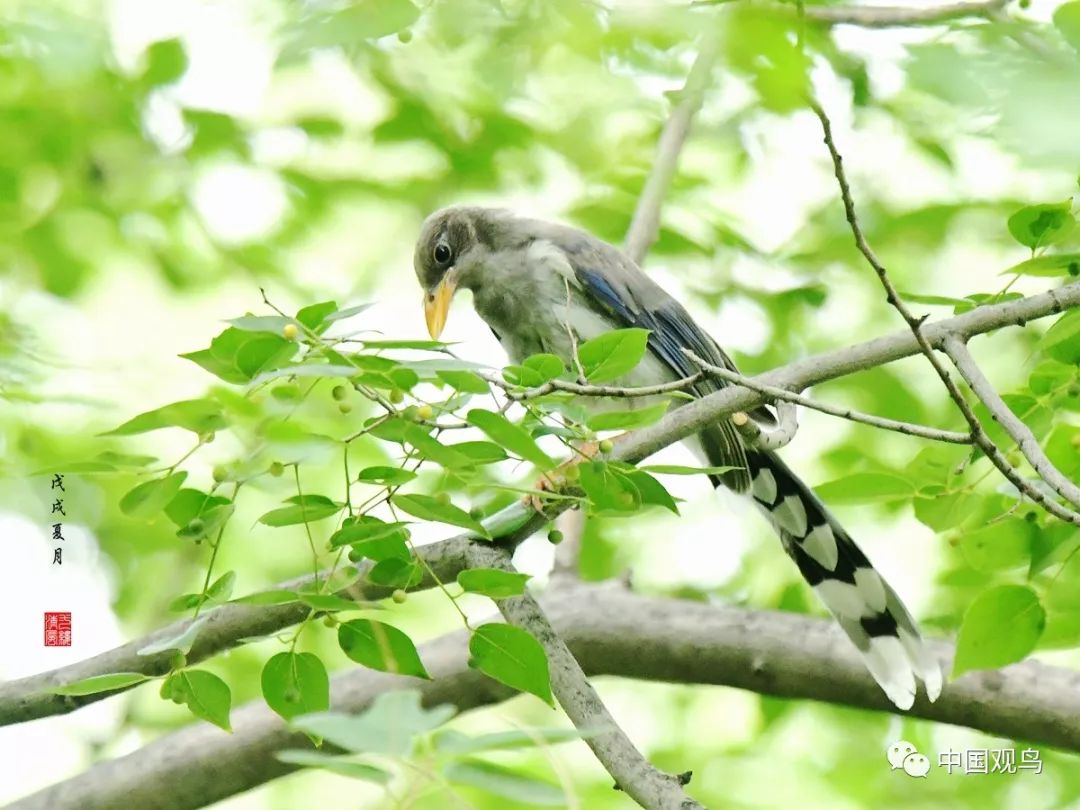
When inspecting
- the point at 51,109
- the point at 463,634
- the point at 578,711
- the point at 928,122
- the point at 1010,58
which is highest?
the point at 51,109

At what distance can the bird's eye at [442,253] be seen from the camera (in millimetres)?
5891

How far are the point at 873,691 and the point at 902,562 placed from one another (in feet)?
10.2

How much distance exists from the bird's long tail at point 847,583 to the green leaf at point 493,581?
2251mm

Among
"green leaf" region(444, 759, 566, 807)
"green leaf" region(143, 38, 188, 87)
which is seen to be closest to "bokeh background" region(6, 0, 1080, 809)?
"green leaf" region(143, 38, 188, 87)

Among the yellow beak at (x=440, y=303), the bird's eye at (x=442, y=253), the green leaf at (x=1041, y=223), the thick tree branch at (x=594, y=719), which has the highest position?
the bird's eye at (x=442, y=253)

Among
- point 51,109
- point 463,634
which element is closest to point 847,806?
point 463,634

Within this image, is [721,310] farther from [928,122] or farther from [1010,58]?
[1010,58]

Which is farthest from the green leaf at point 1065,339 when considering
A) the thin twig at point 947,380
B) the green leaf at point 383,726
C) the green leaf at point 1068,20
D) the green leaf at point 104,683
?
the green leaf at point 104,683

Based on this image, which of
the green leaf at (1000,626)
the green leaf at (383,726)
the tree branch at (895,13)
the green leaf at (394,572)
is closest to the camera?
the green leaf at (383,726)

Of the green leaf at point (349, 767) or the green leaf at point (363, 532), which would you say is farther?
the green leaf at point (363, 532)

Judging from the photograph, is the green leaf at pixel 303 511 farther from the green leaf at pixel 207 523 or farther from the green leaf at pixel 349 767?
the green leaf at pixel 349 767

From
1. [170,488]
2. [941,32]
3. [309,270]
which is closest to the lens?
[170,488]

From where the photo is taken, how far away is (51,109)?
220 inches

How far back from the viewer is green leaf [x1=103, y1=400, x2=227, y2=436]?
6.83 ft
